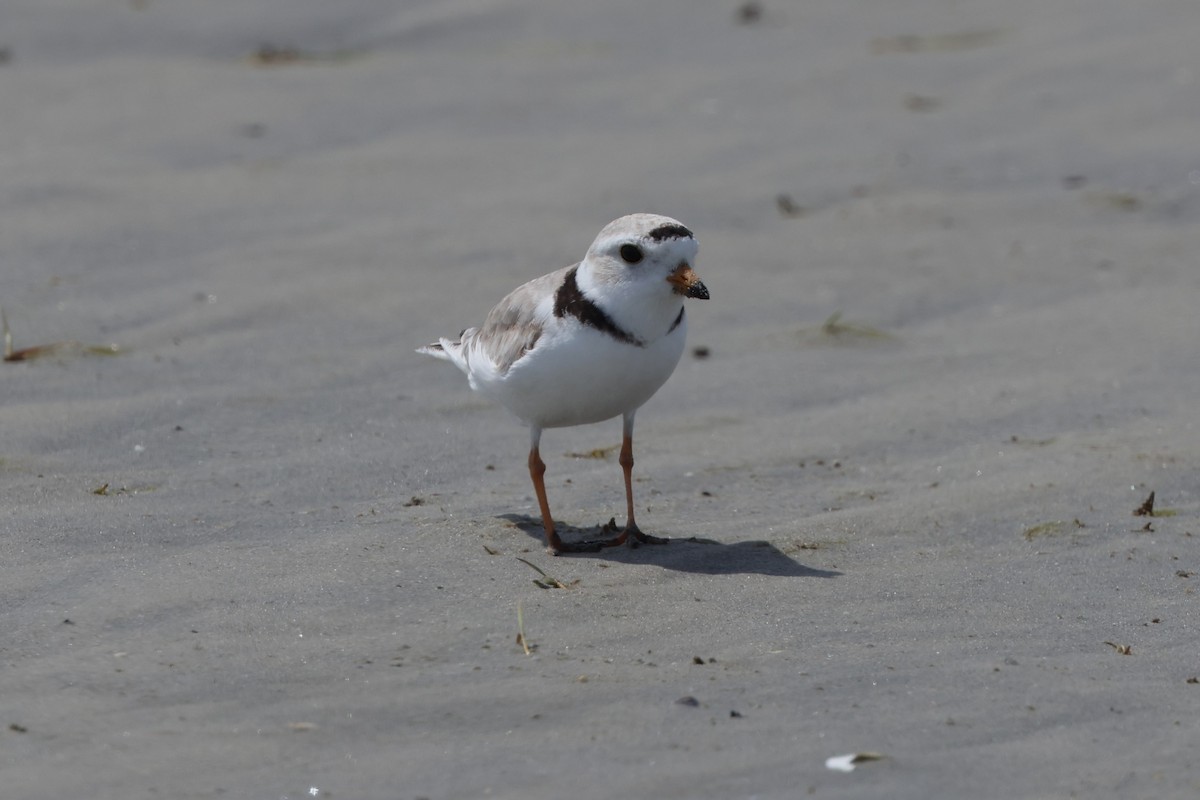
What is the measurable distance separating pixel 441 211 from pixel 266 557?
347 centimetres

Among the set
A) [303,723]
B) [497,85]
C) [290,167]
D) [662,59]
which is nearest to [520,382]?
[303,723]

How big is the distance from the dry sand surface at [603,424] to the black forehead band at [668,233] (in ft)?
3.09

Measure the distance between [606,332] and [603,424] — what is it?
1.55 m

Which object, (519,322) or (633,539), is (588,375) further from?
(633,539)

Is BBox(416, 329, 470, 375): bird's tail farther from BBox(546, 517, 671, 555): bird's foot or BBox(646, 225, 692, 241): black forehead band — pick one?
BBox(646, 225, 692, 241): black forehead band

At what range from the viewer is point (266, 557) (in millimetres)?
4465

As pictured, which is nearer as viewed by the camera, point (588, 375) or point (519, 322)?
point (588, 375)

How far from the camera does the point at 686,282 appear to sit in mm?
4523

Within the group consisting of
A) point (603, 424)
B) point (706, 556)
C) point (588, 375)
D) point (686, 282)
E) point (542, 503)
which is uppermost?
point (686, 282)

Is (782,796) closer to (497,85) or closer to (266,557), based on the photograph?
(266,557)

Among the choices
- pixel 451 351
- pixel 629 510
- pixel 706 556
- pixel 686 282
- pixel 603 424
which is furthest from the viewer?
pixel 603 424

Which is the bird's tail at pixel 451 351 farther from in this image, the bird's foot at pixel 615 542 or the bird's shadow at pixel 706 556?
the bird's foot at pixel 615 542

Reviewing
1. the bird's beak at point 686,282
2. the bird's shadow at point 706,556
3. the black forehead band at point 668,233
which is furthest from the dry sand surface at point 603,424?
the black forehead band at point 668,233

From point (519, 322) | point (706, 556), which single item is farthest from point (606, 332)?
point (706, 556)
